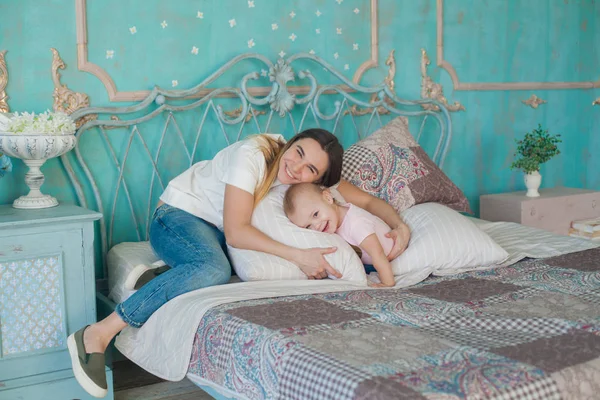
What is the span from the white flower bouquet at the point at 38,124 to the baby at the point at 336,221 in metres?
0.83

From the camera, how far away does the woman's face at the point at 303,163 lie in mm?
2506

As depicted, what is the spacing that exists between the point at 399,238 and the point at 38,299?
1247 mm

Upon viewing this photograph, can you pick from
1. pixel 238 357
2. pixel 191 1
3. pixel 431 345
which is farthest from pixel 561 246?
pixel 191 1

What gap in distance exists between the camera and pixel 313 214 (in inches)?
98.3


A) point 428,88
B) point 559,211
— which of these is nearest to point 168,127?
point 428,88

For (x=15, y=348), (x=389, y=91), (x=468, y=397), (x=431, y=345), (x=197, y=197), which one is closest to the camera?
(x=468, y=397)

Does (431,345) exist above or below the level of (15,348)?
above

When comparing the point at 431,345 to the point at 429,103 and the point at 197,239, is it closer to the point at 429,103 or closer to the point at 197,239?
the point at 197,239

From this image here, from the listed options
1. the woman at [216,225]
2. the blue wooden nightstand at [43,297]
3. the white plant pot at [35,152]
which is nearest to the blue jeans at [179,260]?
the woman at [216,225]

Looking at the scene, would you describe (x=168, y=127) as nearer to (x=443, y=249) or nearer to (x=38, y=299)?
(x=38, y=299)

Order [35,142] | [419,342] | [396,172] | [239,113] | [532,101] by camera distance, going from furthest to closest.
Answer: [532,101] < [239,113] < [396,172] < [35,142] < [419,342]

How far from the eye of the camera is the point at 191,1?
308cm

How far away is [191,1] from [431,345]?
1942 mm

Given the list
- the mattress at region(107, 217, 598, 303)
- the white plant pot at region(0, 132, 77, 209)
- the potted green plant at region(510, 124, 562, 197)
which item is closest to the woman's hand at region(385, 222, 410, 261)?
the mattress at region(107, 217, 598, 303)
